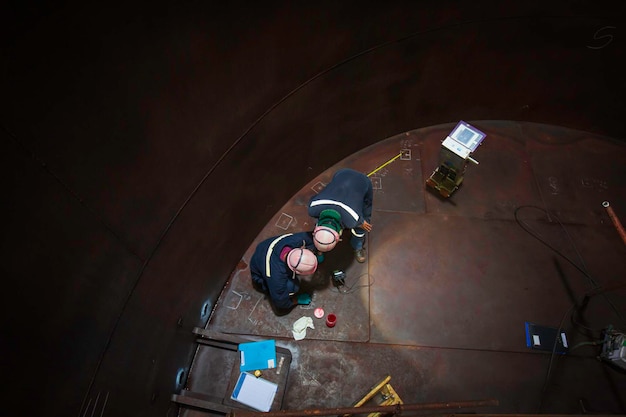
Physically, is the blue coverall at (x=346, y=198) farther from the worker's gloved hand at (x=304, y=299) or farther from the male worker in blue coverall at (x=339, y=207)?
the worker's gloved hand at (x=304, y=299)

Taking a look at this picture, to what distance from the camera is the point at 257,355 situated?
11.5 ft

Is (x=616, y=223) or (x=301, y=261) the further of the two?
(x=616, y=223)

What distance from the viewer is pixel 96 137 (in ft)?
→ 6.23

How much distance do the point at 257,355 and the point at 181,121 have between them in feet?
7.52

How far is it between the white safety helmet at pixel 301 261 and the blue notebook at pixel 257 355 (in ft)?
3.24

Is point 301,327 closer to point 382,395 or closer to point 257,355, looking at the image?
point 257,355

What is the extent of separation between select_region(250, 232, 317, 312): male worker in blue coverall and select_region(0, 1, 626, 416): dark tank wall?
0.42m

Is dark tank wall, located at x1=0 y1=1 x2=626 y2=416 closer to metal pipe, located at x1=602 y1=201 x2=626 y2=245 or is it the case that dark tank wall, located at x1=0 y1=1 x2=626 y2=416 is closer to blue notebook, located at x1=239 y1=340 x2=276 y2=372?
blue notebook, located at x1=239 y1=340 x2=276 y2=372

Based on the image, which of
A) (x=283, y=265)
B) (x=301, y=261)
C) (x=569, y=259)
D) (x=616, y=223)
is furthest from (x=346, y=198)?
(x=569, y=259)

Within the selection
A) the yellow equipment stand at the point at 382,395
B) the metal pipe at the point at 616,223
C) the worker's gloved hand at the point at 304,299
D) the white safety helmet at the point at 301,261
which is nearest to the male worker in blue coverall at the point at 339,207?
the white safety helmet at the point at 301,261

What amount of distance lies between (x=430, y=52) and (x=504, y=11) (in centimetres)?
81

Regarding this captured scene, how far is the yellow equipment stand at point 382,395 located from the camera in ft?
10.8

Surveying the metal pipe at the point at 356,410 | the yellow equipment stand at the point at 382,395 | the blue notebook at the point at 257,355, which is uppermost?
the blue notebook at the point at 257,355

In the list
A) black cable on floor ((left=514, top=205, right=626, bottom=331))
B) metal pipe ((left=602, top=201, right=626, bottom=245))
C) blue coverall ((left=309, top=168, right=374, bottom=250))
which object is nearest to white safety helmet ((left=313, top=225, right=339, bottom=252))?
blue coverall ((left=309, top=168, right=374, bottom=250))
